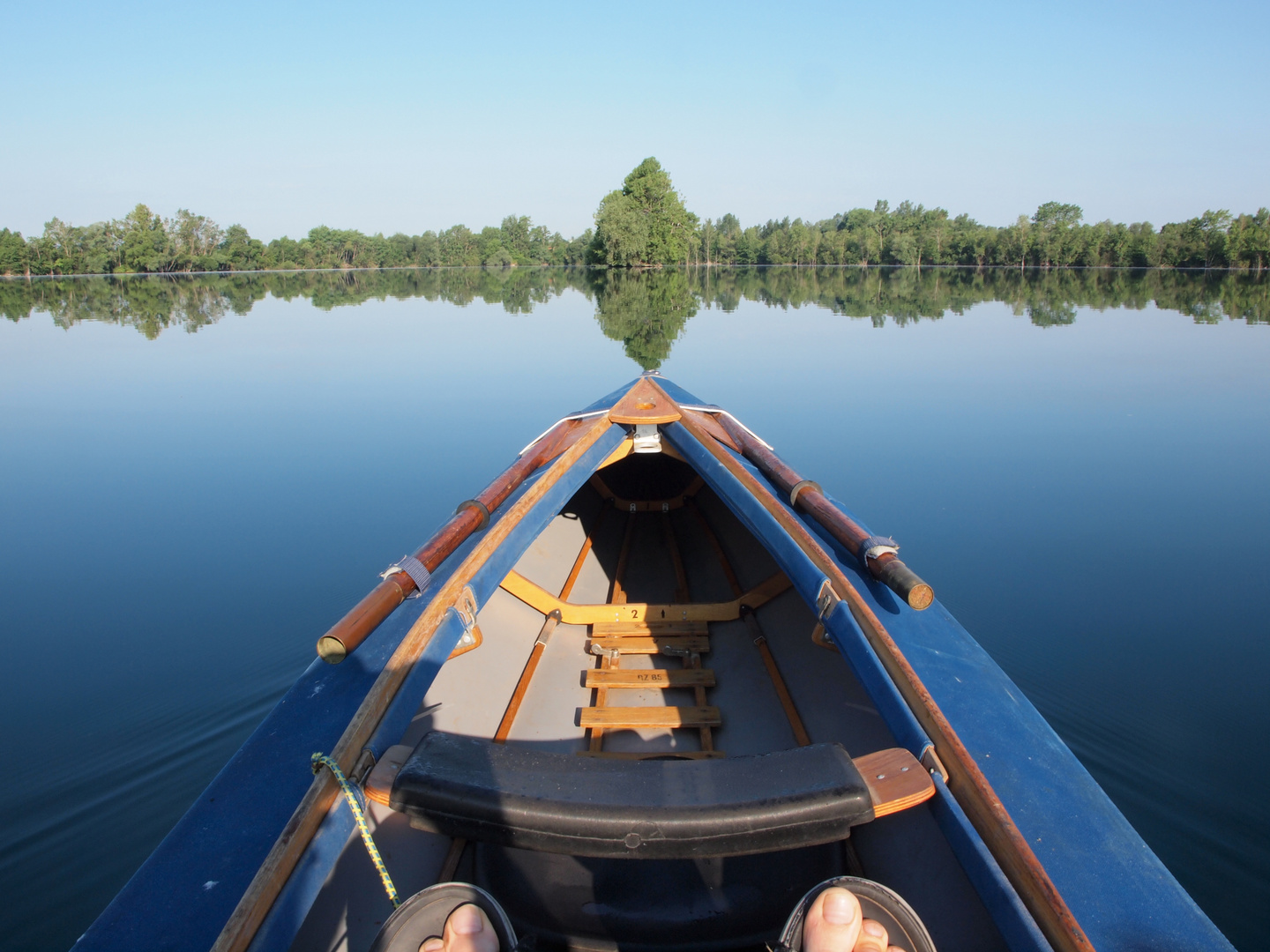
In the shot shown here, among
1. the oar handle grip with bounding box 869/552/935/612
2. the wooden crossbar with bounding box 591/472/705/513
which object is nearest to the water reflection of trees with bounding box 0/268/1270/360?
the wooden crossbar with bounding box 591/472/705/513

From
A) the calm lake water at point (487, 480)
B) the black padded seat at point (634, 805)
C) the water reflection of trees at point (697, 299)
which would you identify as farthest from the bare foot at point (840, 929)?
the water reflection of trees at point (697, 299)

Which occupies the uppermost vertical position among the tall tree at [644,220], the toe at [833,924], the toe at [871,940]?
the tall tree at [644,220]

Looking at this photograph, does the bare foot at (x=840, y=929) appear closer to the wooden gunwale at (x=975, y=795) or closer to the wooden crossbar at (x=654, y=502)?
the wooden gunwale at (x=975, y=795)

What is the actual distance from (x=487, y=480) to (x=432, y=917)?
5512mm

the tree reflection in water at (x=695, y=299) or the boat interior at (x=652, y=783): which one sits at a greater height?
the tree reflection in water at (x=695, y=299)

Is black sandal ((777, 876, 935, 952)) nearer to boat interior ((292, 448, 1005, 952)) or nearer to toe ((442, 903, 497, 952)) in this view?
boat interior ((292, 448, 1005, 952))

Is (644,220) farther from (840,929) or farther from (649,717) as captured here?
(840,929)

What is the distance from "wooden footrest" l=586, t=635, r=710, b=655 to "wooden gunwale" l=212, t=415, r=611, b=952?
105cm

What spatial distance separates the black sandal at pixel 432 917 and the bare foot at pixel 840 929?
47 millimetres

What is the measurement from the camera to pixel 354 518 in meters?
5.89

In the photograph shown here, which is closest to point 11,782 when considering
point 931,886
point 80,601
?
point 80,601

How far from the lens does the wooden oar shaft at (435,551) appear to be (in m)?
1.87

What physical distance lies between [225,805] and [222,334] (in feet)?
61.3

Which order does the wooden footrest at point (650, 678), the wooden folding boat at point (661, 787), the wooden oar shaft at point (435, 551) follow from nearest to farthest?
the wooden folding boat at point (661, 787)
the wooden oar shaft at point (435, 551)
the wooden footrest at point (650, 678)
